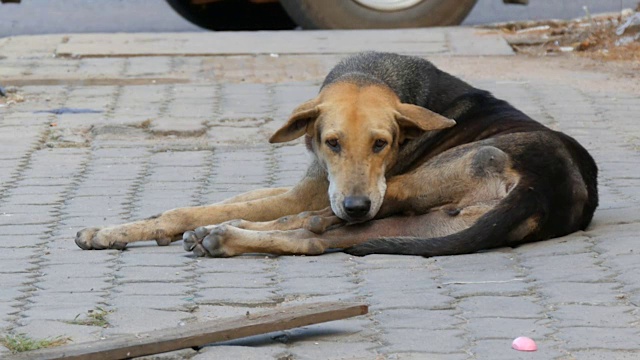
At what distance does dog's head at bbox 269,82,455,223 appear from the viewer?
5.51 metres

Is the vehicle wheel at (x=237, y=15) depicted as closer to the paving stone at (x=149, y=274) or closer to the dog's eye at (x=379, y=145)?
the dog's eye at (x=379, y=145)

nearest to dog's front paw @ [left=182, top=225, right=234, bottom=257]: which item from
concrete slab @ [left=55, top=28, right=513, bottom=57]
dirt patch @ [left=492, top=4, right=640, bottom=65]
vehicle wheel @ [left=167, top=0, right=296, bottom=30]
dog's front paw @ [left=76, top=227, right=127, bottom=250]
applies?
dog's front paw @ [left=76, top=227, right=127, bottom=250]

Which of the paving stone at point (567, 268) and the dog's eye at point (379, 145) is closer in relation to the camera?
the paving stone at point (567, 268)

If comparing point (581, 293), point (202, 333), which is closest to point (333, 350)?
point (202, 333)

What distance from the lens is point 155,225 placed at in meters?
5.73

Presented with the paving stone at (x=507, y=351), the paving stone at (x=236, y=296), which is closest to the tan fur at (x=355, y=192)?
the paving stone at (x=236, y=296)

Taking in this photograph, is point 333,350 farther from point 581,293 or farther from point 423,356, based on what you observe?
point 581,293

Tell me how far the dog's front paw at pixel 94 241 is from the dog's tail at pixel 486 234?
117 centimetres

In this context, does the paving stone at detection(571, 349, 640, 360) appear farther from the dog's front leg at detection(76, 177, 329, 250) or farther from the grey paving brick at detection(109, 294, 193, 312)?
the dog's front leg at detection(76, 177, 329, 250)

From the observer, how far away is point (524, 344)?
4.13m

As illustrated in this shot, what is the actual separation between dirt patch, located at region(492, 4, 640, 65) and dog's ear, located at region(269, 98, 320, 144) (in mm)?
5261

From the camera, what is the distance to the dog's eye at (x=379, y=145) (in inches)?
221

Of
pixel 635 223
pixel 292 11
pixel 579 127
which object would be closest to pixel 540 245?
pixel 635 223

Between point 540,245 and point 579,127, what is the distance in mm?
2902
